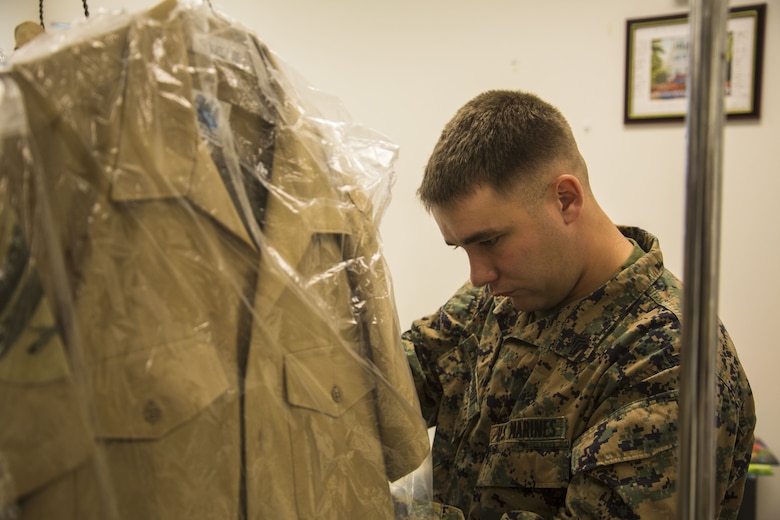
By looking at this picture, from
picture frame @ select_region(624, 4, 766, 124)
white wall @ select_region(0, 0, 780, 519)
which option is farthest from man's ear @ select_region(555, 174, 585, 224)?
picture frame @ select_region(624, 4, 766, 124)

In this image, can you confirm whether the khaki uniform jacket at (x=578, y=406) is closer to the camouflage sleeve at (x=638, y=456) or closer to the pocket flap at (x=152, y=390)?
the camouflage sleeve at (x=638, y=456)

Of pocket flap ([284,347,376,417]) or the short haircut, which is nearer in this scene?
pocket flap ([284,347,376,417])

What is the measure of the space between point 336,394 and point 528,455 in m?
0.42

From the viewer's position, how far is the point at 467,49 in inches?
77.9

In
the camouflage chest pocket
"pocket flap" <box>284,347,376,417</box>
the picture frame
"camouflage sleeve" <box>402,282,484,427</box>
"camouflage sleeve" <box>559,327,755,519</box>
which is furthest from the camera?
the picture frame

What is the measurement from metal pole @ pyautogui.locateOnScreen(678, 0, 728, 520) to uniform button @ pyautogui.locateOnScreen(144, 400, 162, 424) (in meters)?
0.45

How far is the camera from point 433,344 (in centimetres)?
118

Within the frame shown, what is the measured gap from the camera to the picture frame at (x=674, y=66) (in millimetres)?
1681

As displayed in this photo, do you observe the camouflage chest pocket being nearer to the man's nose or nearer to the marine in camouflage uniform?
the marine in camouflage uniform

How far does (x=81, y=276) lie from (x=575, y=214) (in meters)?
0.77

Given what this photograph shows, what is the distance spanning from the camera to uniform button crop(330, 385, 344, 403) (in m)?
0.65

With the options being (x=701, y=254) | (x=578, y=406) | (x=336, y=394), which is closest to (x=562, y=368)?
(x=578, y=406)

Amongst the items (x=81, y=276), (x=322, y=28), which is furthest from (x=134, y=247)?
(x=322, y=28)

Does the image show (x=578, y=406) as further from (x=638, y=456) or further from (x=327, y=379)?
→ (x=327, y=379)
